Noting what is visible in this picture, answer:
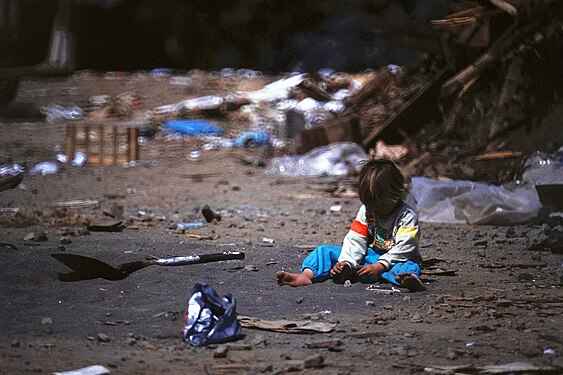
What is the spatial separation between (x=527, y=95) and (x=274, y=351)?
26.9ft

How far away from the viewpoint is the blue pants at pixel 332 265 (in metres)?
4.59

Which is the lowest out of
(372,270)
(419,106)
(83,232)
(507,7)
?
(83,232)

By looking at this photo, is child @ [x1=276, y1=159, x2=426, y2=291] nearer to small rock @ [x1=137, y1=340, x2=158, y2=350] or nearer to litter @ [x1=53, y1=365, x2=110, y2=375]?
small rock @ [x1=137, y1=340, x2=158, y2=350]

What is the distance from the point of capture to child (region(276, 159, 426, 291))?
4.56 m

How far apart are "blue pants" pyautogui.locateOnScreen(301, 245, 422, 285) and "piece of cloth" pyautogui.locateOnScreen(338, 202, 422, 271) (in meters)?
0.04

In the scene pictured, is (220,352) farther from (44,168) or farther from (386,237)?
(44,168)

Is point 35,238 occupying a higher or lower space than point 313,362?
lower

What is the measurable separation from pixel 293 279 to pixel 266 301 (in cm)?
43

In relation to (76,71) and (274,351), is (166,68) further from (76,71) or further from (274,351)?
(274,351)

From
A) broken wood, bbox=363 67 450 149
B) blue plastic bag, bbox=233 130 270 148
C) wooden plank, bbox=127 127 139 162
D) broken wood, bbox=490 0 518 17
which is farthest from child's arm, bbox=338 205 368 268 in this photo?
blue plastic bag, bbox=233 130 270 148

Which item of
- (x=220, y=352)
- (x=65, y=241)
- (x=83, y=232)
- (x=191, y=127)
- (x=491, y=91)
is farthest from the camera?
(x=191, y=127)

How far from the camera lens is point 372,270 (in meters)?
4.54

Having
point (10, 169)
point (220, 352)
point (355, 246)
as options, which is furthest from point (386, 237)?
point (10, 169)

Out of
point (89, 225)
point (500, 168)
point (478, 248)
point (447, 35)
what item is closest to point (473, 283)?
point (478, 248)
